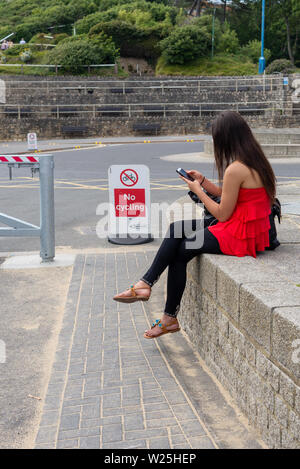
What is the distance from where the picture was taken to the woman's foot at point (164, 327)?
4.59 m

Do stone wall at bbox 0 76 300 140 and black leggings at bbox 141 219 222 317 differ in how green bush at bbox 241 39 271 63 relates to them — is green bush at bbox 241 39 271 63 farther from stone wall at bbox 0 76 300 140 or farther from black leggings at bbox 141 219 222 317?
black leggings at bbox 141 219 222 317

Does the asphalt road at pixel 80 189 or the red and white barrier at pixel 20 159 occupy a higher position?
the red and white barrier at pixel 20 159

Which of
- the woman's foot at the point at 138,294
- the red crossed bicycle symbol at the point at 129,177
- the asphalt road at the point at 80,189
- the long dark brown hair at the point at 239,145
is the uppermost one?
the long dark brown hair at the point at 239,145

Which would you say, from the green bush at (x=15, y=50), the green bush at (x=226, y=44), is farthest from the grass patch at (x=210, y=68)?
the green bush at (x=15, y=50)

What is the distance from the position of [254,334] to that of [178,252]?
1.29 m

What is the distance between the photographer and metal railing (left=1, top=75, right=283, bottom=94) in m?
39.7

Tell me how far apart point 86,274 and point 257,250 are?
2.80 meters

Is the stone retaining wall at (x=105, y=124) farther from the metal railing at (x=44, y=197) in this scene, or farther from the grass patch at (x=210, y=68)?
the metal railing at (x=44, y=197)

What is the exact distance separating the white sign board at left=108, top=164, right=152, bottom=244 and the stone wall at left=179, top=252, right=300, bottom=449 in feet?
12.1

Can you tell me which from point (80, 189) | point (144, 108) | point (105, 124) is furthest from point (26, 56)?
point (80, 189)

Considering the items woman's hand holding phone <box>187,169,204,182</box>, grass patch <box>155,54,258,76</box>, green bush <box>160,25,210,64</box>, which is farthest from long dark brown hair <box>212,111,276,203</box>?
green bush <box>160,25,210,64</box>

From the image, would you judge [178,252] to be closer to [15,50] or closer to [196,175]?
[196,175]

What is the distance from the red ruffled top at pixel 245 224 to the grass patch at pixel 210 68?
143 feet

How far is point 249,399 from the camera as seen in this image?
341cm
